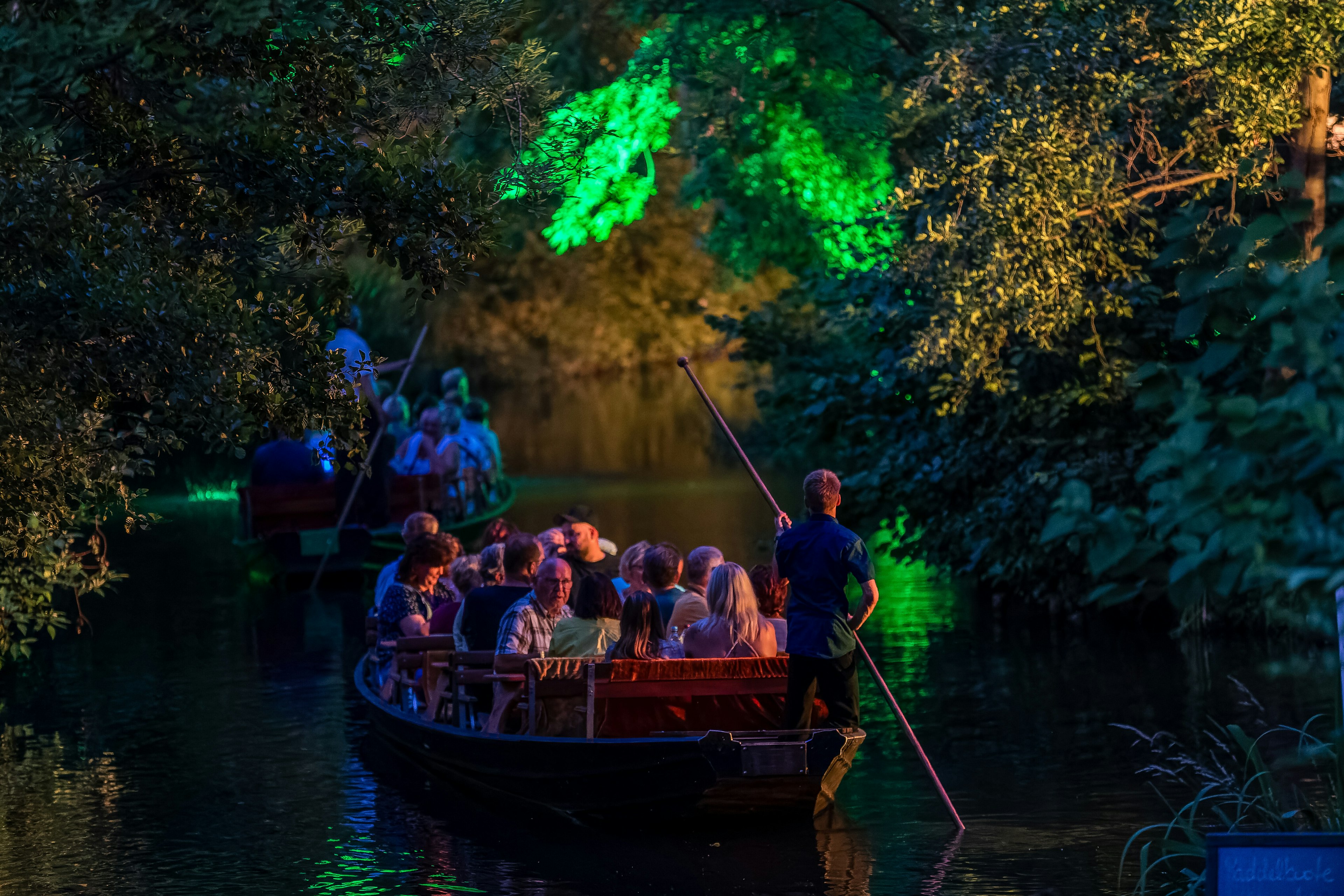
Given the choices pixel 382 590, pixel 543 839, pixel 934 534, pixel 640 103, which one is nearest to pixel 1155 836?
pixel 543 839

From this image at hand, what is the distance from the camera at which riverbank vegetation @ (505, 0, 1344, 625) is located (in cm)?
352

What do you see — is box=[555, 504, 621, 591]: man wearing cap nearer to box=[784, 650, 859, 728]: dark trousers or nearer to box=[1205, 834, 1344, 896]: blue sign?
box=[784, 650, 859, 728]: dark trousers

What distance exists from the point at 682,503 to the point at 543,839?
19043 millimetres

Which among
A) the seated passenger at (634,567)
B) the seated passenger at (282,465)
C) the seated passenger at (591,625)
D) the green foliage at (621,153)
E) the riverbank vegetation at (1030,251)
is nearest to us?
the riverbank vegetation at (1030,251)

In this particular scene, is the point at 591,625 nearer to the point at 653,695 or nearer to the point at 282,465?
the point at 653,695

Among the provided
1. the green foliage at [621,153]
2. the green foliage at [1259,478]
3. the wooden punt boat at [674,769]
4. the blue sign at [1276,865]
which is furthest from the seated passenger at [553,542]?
the green foliage at [1259,478]

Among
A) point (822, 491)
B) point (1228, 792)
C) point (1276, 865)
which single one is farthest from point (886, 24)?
point (1276, 865)

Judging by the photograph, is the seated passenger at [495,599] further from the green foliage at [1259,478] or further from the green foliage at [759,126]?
the green foliage at [759,126]

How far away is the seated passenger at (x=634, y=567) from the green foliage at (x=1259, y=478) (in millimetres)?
7076

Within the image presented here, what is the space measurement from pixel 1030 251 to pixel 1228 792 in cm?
Result: 609

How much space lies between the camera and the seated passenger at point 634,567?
10734 mm

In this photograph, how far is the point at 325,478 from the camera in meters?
23.0

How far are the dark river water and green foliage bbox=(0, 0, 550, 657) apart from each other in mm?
2262

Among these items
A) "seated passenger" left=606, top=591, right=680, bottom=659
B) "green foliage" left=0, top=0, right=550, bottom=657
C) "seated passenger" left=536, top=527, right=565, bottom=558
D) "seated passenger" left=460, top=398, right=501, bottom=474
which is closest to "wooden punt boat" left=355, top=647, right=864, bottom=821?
"seated passenger" left=606, top=591, right=680, bottom=659
